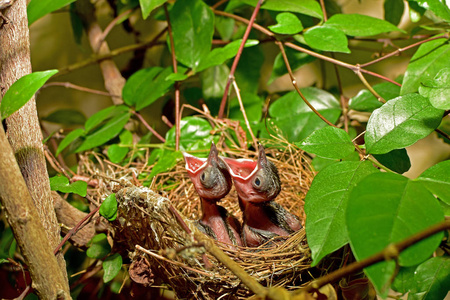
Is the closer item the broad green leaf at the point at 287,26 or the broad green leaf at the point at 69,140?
the broad green leaf at the point at 287,26

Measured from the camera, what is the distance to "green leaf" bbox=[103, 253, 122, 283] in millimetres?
803

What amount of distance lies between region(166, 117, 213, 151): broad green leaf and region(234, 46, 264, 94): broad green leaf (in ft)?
0.57

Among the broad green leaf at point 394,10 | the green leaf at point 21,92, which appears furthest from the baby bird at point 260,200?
the broad green leaf at point 394,10

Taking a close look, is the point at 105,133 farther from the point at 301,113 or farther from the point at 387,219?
the point at 387,219

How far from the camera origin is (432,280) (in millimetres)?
640

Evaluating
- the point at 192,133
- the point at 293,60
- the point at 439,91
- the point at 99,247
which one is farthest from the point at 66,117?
the point at 439,91

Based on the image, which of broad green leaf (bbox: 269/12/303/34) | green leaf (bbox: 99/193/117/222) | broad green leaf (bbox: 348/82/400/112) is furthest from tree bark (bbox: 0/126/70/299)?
broad green leaf (bbox: 348/82/400/112)

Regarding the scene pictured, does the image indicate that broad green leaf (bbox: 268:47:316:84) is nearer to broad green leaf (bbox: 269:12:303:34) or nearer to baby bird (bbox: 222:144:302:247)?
broad green leaf (bbox: 269:12:303:34)

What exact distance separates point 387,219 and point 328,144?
206 mm

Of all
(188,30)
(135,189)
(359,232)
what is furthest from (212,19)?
(359,232)

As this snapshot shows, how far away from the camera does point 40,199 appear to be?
25.5 inches

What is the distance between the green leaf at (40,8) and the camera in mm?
793

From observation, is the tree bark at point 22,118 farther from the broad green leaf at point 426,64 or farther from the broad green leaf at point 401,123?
the broad green leaf at point 426,64

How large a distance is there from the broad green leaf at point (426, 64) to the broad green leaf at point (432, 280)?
32 cm
